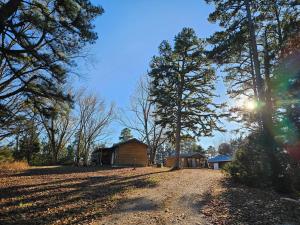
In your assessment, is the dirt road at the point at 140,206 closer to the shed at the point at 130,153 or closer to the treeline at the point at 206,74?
the treeline at the point at 206,74

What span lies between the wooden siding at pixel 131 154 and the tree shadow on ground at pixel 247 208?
24.8 m

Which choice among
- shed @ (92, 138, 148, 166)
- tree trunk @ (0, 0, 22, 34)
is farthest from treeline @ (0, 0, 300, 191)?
shed @ (92, 138, 148, 166)

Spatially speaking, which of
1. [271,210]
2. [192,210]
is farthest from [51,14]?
[271,210]

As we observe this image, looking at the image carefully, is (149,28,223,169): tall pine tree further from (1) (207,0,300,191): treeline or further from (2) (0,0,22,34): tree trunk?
(2) (0,0,22,34): tree trunk

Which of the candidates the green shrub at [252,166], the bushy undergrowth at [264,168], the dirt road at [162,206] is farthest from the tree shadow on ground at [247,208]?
the green shrub at [252,166]

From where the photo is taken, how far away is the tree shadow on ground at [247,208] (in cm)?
767

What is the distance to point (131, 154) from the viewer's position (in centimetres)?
3588

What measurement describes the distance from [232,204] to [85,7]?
983 centimetres

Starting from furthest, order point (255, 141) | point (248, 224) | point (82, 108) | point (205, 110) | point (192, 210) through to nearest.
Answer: point (82, 108)
point (205, 110)
point (255, 141)
point (192, 210)
point (248, 224)

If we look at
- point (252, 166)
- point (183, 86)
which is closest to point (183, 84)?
point (183, 86)

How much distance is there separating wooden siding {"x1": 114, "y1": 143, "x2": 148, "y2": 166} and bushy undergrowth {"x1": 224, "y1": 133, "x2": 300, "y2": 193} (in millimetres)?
22436

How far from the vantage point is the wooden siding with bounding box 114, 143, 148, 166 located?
35.4 meters

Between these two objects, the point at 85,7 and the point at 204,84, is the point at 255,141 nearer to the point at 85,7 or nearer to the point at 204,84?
the point at 85,7

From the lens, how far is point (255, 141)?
1334cm
